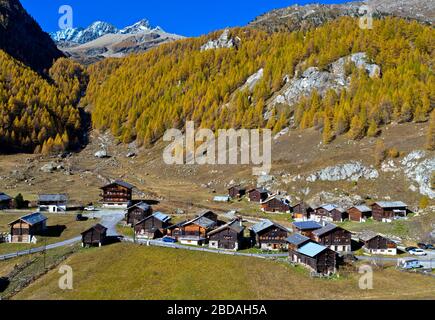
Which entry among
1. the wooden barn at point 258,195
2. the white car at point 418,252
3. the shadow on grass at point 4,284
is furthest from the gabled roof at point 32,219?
the white car at point 418,252

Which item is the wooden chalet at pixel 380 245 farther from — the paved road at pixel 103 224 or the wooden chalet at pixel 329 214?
the paved road at pixel 103 224

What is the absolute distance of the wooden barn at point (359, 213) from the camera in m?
91.2

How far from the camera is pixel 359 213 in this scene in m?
91.4

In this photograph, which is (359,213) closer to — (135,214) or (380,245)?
(380,245)

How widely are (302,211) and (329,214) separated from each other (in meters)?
6.38

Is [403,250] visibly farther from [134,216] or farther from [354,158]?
[134,216]

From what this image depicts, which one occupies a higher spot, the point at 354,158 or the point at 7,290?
the point at 354,158

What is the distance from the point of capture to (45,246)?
68.6 m

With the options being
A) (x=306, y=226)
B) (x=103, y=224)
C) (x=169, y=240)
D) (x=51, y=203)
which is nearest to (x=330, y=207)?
(x=306, y=226)

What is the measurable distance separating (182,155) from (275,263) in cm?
10528

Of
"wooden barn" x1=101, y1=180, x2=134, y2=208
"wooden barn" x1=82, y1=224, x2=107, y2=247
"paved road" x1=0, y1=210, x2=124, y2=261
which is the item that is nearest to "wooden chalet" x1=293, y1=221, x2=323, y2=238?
"paved road" x1=0, y1=210, x2=124, y2=261

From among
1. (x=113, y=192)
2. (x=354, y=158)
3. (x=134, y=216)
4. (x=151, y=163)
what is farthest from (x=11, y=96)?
(x=354, y=158)

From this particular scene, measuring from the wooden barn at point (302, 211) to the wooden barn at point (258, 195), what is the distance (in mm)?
15688
